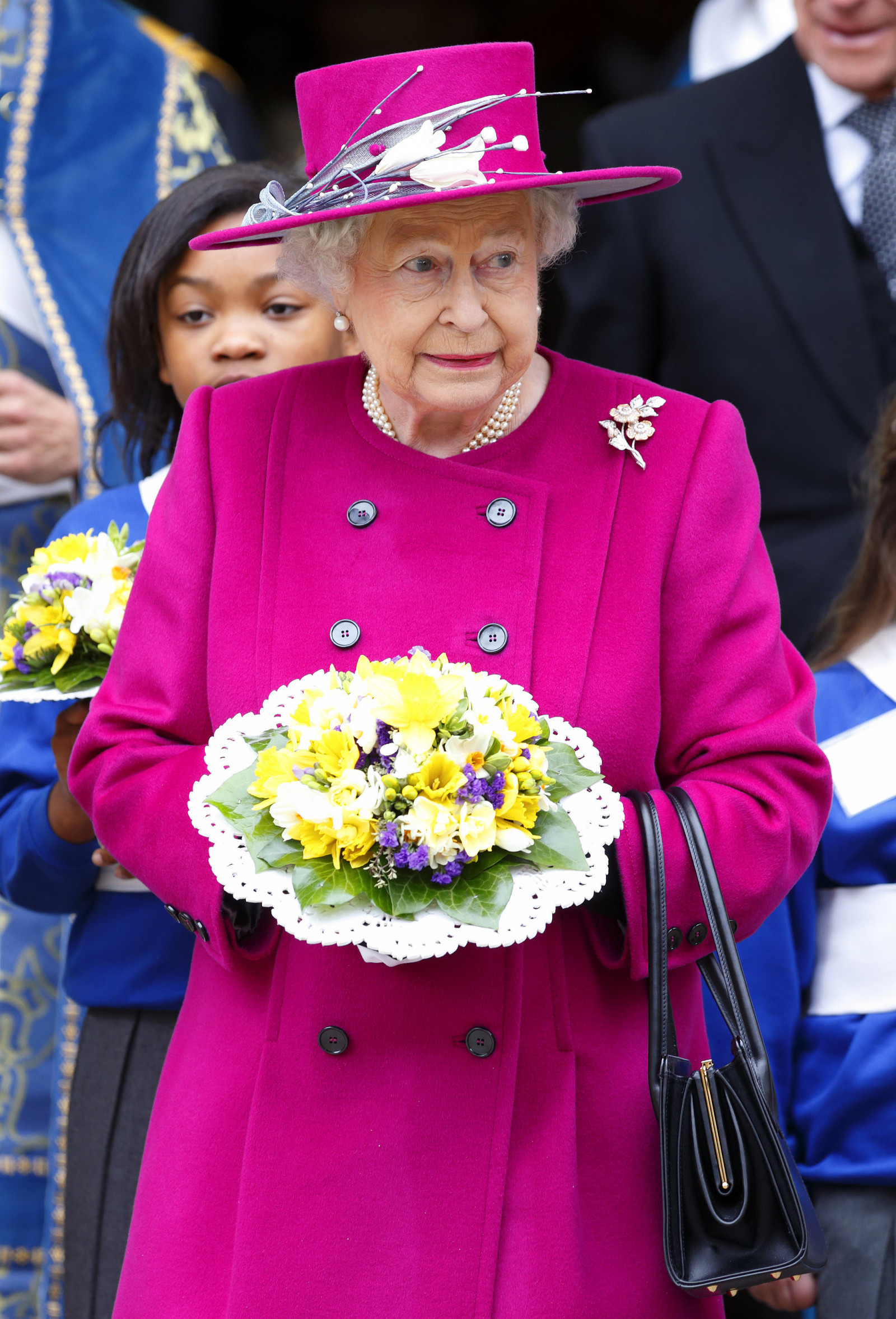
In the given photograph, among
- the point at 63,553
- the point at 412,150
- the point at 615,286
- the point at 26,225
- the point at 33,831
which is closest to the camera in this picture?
the point at 412,150

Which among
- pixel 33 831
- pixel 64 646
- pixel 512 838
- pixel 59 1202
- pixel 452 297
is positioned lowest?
pixel 59 1202

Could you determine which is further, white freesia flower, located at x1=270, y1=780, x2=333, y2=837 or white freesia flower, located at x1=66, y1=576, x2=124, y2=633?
white freesia flower, located at x1=66, y1=576, x2=124, y2=633

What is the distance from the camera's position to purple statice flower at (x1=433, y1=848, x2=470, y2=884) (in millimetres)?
1647

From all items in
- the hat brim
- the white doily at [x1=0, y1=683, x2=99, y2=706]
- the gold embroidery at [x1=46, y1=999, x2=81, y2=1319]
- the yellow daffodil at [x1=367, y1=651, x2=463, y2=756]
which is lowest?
the gold embroidery at [x1=46, y1=999, x2=81, y2=1319]

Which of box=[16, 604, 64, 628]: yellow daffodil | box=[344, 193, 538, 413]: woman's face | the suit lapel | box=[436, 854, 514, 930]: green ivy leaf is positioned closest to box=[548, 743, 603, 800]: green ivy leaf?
box=[436, 854, 514, 930]: green ivy leaf

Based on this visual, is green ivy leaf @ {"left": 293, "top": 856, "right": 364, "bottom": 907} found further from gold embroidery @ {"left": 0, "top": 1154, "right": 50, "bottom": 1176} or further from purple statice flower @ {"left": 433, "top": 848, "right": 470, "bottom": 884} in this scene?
gold embroidery @ {"left": 0, "top": 1154, "right": 50, "bottom": 1176}

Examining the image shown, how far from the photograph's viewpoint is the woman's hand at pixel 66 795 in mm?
2367

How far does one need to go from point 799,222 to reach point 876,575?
0.95 meters

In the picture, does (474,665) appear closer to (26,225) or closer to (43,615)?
(43,615)

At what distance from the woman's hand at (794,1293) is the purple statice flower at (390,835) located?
1156 mm

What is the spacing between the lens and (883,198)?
3201 mm

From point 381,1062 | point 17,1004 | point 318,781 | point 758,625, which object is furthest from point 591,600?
point 17,1004

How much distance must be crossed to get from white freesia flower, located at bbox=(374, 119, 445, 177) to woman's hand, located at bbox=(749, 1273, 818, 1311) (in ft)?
5.38

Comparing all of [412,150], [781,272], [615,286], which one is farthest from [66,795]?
[781,272]
